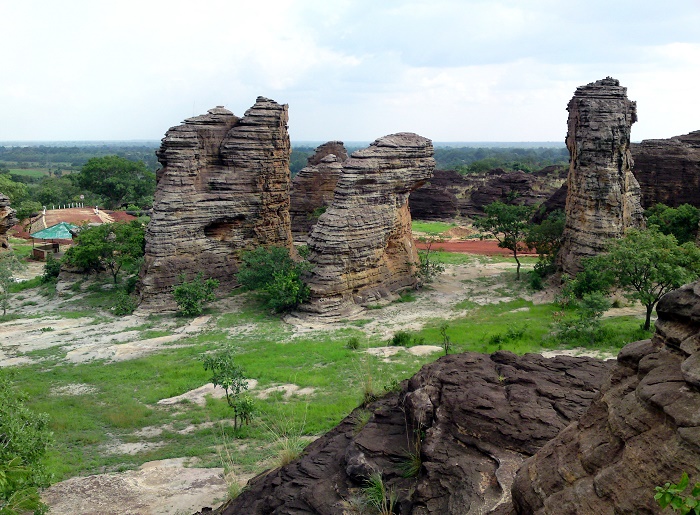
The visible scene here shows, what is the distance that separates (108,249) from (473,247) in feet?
88.5

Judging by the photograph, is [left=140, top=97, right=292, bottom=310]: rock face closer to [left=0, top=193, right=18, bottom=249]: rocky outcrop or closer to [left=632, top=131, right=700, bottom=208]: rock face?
[left=0, top=193, right=18, bottom=249]: rocky outcrop

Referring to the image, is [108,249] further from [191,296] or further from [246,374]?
[246,374]

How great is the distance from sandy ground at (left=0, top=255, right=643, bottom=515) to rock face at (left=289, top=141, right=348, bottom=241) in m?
12.4

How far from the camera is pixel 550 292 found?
26.3 metres

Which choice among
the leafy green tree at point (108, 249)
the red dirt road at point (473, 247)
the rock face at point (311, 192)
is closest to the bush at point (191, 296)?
the leafy green tree at point (108, 249)

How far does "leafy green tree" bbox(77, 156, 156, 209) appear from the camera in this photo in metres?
64.2

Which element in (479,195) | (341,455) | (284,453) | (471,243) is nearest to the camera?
(341,455)

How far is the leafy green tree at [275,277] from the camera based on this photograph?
24.6 m

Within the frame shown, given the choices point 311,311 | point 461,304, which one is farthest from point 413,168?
point 311,311

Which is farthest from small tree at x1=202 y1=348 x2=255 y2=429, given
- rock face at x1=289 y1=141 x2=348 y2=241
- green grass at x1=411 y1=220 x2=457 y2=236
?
green grass at x1=411 y1=220 x2=457 y2=236

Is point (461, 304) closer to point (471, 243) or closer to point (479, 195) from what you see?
point (471, 243)

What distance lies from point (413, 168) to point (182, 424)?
17.2 meters

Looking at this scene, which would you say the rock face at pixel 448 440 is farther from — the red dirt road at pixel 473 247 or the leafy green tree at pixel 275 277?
the red dirt road at pixel 473 247

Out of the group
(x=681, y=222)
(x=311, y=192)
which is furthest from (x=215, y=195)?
(x=681, y=222)
